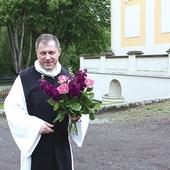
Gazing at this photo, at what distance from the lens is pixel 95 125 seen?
8969mm

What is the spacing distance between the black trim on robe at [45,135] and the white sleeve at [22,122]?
57 mm

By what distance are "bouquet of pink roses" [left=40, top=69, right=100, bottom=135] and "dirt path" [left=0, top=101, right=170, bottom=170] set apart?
279 centimetres

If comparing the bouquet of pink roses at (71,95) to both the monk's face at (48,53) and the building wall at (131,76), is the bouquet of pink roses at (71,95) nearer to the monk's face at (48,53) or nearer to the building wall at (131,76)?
the monk's face at (48,53)

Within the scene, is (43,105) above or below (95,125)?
above

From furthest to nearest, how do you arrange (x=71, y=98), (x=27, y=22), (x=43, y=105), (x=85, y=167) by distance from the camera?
1. (x=27, y=22)
2. (x=85, y=167)
3. (x=43, y=105)
4. (x=71, y=98)

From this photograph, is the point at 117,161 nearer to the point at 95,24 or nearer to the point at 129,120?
the point at 129,120

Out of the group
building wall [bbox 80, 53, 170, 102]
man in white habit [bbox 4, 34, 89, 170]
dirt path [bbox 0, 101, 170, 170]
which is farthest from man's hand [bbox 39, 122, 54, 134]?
building wall [bbox 80, 53, 170, 102]

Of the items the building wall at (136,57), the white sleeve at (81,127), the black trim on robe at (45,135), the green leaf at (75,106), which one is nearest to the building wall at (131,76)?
the building wall at (136,57)

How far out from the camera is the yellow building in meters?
17.8

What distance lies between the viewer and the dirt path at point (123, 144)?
5554 mm

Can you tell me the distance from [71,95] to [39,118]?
430 mm

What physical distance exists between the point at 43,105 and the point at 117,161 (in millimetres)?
3063

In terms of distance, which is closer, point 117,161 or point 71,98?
point 71,98

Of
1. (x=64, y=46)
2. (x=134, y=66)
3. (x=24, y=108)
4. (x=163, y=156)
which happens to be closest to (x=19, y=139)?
(x=24, y=108)
